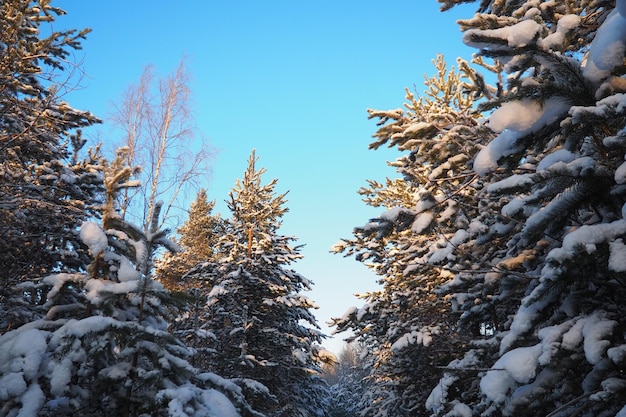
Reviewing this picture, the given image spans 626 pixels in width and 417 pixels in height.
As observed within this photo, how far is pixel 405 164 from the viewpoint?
876 cm

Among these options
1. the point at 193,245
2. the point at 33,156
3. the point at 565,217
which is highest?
the point at 193,245

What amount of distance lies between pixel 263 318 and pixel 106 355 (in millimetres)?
Result: 10344

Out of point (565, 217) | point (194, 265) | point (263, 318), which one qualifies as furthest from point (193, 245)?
point (565, 217)

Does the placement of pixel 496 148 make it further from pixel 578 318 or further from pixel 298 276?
pixel 298 276

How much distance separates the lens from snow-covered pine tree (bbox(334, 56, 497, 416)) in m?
4.66

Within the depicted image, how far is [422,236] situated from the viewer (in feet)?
Answer: 35.3

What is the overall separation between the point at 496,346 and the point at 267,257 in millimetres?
10338

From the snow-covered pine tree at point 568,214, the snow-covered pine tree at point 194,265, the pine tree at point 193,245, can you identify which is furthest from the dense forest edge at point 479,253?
the pine tree at point 193,245

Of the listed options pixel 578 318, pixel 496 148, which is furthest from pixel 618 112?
pixel 578 318

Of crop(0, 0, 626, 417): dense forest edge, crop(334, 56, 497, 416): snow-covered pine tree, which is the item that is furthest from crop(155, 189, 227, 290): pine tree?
crop(0, 0, 626, 417): dense forest edge

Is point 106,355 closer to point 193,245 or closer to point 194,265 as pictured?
point 194,265

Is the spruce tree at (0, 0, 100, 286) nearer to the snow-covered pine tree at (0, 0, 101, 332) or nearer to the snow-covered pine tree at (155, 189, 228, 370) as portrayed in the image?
the snow-covered pine tree at (0, 0, 101, 332)

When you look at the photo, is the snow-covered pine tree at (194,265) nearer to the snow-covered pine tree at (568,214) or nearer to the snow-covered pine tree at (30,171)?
the snow-covered pine tree at (30,171)

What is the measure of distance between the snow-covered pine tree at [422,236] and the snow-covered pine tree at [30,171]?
485 cm
